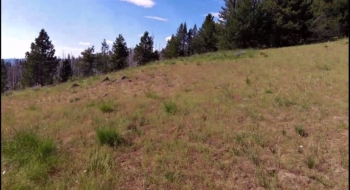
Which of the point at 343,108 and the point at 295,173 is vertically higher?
the point at 343,108

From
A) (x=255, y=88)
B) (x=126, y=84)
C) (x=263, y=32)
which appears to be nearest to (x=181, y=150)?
(x=255, y=88)

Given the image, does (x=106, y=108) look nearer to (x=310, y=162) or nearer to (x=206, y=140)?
(x=206, y=140)

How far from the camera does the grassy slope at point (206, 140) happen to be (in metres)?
3.01

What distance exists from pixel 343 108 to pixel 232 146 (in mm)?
2779

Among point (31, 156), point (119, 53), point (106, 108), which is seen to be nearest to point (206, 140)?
point (31, 156)

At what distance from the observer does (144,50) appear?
52.9 meters

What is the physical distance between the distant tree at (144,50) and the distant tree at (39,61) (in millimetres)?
15673

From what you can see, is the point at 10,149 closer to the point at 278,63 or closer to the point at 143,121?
the point at 143,121

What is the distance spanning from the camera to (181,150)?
371cm

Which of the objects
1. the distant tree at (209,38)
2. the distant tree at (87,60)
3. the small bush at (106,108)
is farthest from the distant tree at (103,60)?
the small bush at (106,108)

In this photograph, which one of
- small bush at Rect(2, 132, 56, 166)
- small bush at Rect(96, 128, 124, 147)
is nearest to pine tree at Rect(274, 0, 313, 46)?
small bush at Rect(96, 128, 124, 147)

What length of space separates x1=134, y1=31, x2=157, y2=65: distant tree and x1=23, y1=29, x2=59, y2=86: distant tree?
51.4 ft

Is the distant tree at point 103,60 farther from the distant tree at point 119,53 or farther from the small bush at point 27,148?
the small bush at point 27,148

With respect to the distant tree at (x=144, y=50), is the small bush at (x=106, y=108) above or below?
below
